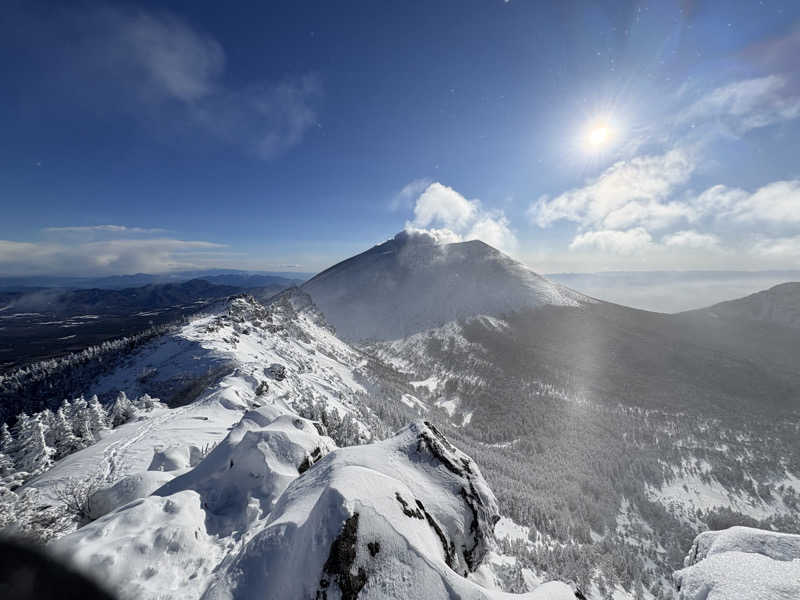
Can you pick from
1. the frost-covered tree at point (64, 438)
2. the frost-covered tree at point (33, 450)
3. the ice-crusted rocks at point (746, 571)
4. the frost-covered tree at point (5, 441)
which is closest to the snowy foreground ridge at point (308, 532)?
the ice-crusted rocks at point (746, 571)

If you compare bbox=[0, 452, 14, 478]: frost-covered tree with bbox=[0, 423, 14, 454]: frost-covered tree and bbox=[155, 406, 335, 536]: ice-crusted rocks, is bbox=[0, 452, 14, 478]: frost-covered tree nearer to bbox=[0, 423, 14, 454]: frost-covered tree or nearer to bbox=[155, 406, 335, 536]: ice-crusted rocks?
bbox=[0, 423, 14, 454]: frost-covered tree

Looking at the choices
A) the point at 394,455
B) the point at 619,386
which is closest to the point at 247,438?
the point at 394,455

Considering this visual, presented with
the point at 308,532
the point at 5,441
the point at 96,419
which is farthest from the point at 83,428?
the point at 308,532

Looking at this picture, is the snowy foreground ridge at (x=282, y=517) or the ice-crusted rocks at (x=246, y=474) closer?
the snowy foreground ridge at (x=282, y=517)

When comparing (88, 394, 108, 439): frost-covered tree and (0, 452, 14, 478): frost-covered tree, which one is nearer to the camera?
(0, 452, 14, 478): frost-covered tree

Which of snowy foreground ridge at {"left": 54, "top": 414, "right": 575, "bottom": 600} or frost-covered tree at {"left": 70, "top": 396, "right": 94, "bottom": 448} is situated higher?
snowy foreground ridge at {"left": 54, "top": 414, "right": 575, "bottom": 600}

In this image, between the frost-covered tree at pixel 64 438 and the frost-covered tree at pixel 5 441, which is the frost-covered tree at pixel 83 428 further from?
the frost-covered tree at pixel 5 441

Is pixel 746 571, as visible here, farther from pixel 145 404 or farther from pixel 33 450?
pixel 145 404

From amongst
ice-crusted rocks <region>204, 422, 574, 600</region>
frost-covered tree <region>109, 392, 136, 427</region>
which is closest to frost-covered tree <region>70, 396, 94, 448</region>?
frost-covered tree <region>109, 392, 136, 427</region>
